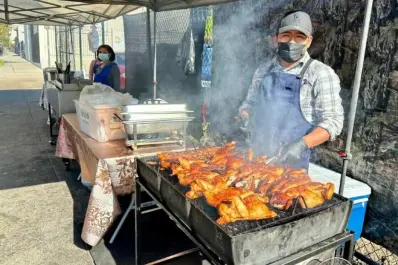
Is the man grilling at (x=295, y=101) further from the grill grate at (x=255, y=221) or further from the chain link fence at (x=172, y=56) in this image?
the chain link fence at (x=172, y=56)

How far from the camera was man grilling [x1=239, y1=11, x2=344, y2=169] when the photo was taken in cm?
235

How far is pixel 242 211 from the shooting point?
1.62 m

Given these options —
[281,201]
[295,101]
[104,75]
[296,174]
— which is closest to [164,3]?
[104,75]

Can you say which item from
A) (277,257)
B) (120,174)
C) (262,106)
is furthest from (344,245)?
(120,174)

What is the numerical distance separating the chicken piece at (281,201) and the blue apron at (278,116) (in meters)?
0.73

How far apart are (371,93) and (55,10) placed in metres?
7.34

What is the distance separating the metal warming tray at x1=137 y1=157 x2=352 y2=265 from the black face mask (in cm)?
117

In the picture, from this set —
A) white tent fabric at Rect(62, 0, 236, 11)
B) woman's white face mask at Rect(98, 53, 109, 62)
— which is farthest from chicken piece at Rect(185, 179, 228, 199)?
woman's white face mask at Rect(98, 53, 109, 62)

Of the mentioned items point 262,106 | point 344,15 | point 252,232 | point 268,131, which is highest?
point 344,15

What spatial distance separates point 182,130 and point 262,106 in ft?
3.02

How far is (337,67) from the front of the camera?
3613mm

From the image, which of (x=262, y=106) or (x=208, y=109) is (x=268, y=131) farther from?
(x=208, y=109)

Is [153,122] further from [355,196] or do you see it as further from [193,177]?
[355,196]

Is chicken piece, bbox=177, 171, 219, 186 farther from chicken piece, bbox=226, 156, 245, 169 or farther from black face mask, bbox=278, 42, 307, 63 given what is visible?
black face mask, bbox=278, 42, 307, 63
